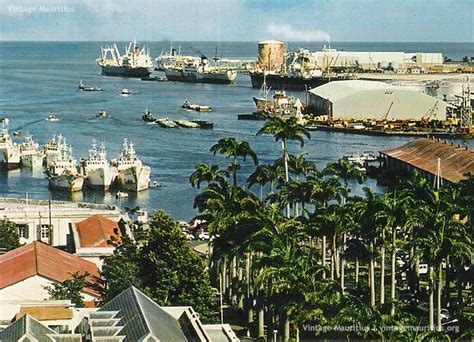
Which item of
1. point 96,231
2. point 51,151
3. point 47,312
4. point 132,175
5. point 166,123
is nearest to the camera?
point 47,312

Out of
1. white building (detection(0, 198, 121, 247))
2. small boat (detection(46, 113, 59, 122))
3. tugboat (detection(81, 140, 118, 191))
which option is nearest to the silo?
small boat (detection(46, 113, 59, 122))

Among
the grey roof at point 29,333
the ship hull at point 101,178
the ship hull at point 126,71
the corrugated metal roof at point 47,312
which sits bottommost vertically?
the ship hull at point 126,71

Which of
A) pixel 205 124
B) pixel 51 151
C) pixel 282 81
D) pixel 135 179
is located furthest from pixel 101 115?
pixel 282 81

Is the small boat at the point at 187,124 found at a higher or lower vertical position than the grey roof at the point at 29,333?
lower

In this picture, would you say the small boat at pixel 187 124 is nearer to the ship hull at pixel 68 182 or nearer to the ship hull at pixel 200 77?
the ship hull at pixel 68 182

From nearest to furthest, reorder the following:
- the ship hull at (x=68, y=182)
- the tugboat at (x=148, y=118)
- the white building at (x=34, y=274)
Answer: the white building at (x=34, y=274)
the ship hull at (x=68, y=182)
the tugboat at (x=148, y=118)

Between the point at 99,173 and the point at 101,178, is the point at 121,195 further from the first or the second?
the point at 99,173

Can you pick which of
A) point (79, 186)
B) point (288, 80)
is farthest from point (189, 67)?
point (79, 186)

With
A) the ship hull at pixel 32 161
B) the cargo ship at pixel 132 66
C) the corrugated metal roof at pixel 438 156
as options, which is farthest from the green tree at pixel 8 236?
the cargo ship at pixel 132 66

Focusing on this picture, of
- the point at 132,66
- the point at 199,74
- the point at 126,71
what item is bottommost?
the point at 126,71
